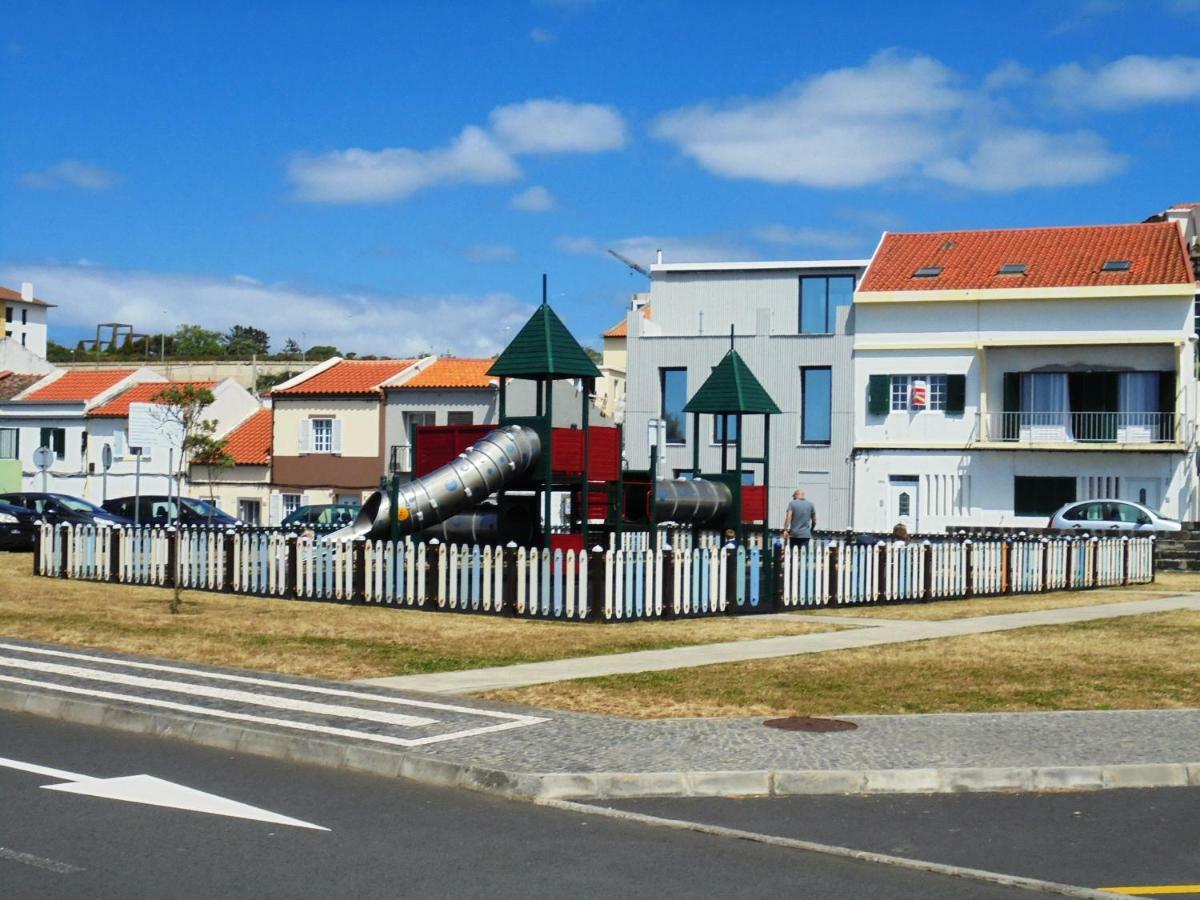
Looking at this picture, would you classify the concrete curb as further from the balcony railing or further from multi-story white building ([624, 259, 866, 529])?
multi-story white building ([624, 259, 866, 529])

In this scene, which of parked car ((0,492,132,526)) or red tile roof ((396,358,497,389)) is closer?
parked car ((0,492,132,526))

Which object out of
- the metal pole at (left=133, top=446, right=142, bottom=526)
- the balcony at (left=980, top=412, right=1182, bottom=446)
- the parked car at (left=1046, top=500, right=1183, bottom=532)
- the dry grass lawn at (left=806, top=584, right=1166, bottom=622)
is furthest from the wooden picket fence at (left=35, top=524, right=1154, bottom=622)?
the balcony at (left=980, top=412, right=1182, bottom=446)

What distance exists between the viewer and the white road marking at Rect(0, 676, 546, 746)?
423 inches

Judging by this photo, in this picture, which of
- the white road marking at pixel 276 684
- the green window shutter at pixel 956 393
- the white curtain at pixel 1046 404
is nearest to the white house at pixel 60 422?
the green window shutter at pixel 956 393

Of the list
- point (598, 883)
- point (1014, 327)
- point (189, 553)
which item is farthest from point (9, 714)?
point (1014, 327)

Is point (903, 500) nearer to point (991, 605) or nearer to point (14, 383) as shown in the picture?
point (991, 605)

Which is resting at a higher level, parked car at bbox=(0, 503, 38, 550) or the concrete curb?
parked car at bbox=(0, 503, 38, 550)

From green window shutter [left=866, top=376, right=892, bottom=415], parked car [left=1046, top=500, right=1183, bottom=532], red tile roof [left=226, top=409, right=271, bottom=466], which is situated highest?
green window shutter [left=866, top=376, right=892, bottom=415]

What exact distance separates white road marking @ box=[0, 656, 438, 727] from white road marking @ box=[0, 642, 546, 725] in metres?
0.40

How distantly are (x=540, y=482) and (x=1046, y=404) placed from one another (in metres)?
28.7

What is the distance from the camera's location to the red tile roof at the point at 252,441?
6181cm

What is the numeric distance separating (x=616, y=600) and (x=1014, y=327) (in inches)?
1256

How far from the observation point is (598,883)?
24.3 feet

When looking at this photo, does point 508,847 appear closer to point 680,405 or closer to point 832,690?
point 832,690
